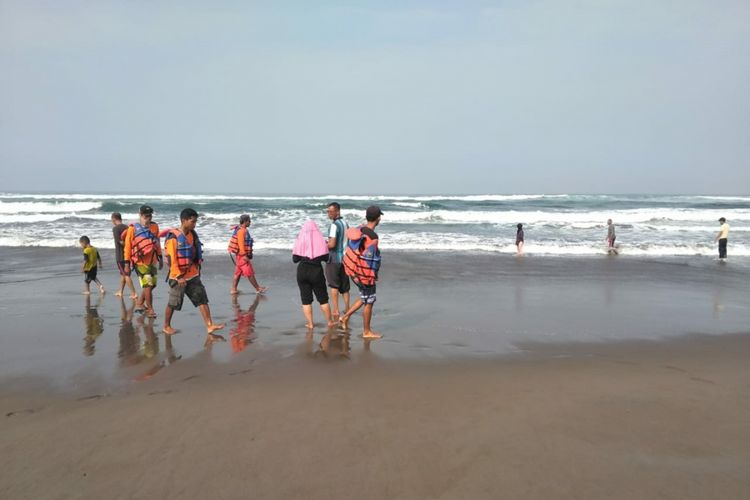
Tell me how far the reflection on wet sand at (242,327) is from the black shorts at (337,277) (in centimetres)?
126

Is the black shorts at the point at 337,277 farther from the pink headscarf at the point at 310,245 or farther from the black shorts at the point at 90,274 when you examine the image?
the black shorts at the point at 90,274

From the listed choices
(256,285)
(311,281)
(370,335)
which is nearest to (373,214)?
(311,281)

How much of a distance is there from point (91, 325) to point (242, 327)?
211 centimetres

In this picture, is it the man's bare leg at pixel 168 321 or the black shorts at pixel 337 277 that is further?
the black shorts at pixel 337 277

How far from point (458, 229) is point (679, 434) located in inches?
825

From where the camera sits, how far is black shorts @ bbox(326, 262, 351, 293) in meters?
6.79

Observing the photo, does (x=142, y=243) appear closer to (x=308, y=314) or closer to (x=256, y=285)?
(x=256, y=285)

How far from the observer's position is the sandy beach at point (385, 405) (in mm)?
2965

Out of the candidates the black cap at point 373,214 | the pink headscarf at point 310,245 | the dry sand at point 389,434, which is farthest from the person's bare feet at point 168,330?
the black cap at point 373,214

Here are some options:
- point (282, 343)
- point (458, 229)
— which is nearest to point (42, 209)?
point (458, 229)

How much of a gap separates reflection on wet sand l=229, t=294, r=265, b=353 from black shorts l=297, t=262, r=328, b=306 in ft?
2.82

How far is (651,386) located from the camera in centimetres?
444

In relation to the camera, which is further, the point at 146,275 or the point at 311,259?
the point at 146,275

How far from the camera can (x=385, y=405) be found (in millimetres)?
3977
